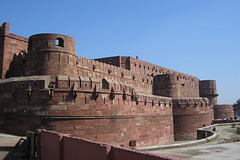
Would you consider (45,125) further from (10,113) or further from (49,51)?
(49,51)

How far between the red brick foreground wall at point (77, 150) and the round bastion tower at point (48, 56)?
447 cm

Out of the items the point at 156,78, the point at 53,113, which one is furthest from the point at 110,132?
the point at 156,78

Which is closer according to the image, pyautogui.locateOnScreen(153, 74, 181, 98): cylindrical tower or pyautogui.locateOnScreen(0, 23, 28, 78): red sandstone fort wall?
pyautogui.locateOnScreen(0, 23, 28, 78): red sandstone fort wall

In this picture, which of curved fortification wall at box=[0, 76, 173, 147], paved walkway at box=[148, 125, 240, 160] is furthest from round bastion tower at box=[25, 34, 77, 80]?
paved walkway at box=[148, 125, 240, 160]

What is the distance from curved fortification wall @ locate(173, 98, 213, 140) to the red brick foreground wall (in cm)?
1832

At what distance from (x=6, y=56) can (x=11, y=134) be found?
6671 millimetres

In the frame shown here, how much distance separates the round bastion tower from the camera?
12.6m

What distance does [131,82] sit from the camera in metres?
24.8

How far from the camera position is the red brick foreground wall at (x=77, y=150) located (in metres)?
4.29

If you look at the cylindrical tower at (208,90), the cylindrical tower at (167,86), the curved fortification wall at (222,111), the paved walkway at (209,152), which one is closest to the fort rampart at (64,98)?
the paved walkway at (209,152)

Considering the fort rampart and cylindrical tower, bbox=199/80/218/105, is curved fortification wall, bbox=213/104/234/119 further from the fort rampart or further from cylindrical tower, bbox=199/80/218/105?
the fort rampart

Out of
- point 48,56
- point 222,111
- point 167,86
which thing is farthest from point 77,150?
point 222,111

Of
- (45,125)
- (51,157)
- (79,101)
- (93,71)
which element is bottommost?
(51,157)

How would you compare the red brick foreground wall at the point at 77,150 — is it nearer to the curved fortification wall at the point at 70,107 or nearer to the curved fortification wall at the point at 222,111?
the curved fortification wall at the point at 70,107
